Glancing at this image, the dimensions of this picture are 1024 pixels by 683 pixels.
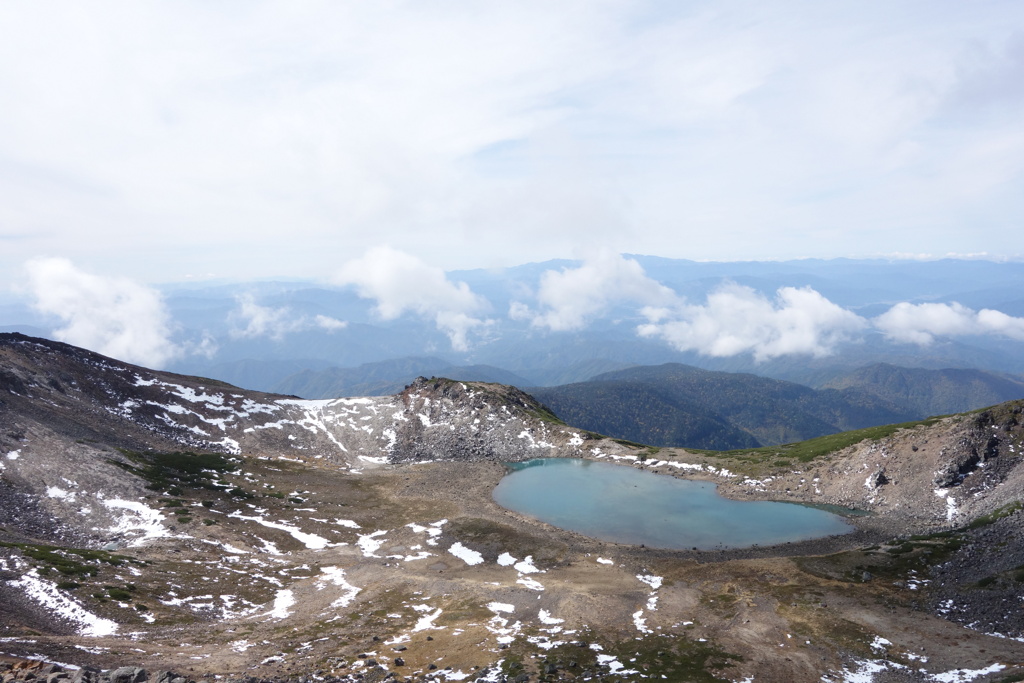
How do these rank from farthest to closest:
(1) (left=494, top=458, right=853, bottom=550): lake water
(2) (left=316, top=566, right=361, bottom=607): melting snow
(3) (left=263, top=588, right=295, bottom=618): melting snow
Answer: (1) (left=494, top=458, right=853, bottom=550): lake water
(2) (left=316, top=566, right=361, bottom=607): melting snow
(3) (left=263, top=588, right=295, bottom=618): melting snow

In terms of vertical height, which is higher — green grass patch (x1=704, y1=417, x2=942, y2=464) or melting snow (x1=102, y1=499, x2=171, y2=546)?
green grass patch (x1=704, y1=417, x2=942, y2=464)

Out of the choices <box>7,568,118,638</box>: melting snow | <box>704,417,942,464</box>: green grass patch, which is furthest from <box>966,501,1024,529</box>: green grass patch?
<box>7,568,118,638</box>: melting snow

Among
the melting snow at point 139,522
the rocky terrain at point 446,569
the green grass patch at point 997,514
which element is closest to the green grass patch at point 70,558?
the rocky terrain at point 446,569

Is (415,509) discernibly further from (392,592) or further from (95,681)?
(95,681)

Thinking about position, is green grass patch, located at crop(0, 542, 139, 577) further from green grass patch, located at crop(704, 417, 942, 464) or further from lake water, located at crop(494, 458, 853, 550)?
green grass patch, located at crop(704, 417, 942, 464)

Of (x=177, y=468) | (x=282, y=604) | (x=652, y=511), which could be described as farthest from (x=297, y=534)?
(x=652, y=511)

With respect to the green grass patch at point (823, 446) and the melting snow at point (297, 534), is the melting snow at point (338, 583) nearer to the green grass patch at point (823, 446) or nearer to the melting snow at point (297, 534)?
the melting snow at point (297, 534)

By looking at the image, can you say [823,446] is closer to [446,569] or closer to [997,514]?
[997,514]
